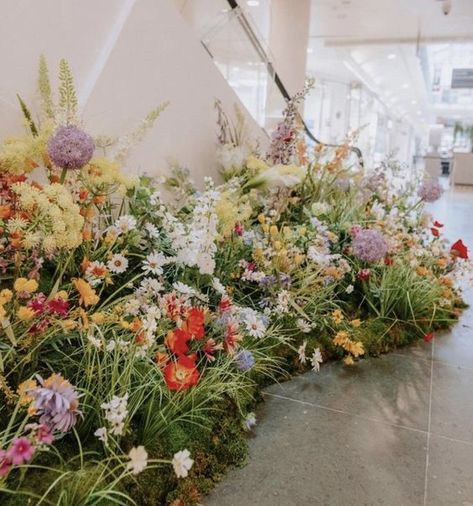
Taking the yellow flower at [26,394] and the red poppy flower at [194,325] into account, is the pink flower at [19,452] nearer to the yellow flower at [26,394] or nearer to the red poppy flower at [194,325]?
the yellow flower at [26,394]

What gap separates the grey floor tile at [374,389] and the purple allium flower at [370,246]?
1.61ft

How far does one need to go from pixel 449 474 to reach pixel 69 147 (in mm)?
1512

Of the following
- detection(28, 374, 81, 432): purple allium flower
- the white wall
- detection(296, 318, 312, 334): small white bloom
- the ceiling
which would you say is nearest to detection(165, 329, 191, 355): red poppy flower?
detection(28, 374, 81, 432): purple allium flower

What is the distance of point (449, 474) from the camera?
143 cm

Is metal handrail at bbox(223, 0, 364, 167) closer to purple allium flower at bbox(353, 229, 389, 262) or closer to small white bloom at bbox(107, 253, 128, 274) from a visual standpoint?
purple allium flower at bbox(353, 229, 389, 262)

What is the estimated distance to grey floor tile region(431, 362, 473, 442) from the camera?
65.7 inches

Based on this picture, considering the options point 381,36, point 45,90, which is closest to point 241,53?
point 45,90

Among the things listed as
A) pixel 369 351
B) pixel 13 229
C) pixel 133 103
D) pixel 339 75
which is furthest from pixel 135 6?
pixel 339 75

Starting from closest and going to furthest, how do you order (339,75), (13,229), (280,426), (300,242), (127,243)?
(13,229) < (280,426) < (127,243) < (300,242) < (339,75)

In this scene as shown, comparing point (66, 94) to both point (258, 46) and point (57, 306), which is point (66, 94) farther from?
point (258, 46)

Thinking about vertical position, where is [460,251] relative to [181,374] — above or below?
above

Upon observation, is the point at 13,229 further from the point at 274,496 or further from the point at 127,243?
the point at 274,496

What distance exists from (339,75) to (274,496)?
1495cm

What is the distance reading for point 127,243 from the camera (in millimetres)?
1817
